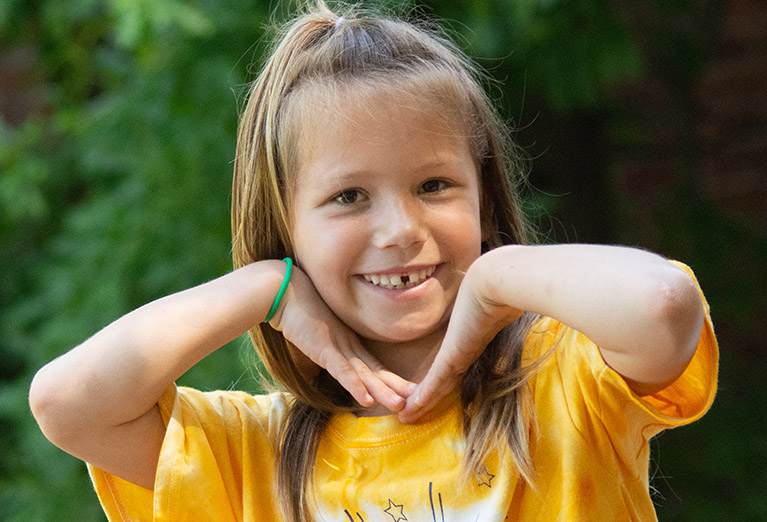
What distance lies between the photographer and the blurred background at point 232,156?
2.62m

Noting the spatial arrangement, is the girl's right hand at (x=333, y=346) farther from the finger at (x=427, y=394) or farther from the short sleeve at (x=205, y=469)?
the short sleeve at (x=205, y=469)

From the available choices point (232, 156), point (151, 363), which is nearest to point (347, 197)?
point (151, 363)

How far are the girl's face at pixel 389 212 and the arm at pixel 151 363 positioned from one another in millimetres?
60

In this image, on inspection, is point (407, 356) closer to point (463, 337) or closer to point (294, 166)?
point (463, 337)

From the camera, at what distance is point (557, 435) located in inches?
49.3

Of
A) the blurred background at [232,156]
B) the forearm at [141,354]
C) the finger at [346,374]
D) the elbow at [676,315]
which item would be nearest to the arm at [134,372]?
the forearm at [141,354]

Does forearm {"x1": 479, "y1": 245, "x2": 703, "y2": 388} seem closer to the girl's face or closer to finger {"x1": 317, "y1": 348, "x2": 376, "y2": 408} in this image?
the girl's face

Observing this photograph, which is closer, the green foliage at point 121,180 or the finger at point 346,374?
the finger at point 346,374

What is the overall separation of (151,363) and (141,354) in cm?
2

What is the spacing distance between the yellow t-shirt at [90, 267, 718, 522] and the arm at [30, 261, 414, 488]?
0.05 m

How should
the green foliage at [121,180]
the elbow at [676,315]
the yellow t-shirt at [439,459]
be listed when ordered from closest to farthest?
the elbow at [676,315] → the yellow t-shirt at [439,459] → the green foliage at [121,180]

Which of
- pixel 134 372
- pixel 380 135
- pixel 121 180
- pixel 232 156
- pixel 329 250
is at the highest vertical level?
pixel 380 135

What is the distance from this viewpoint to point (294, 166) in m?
1.40

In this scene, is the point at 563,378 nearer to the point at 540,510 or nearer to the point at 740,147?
the point at 540,510
